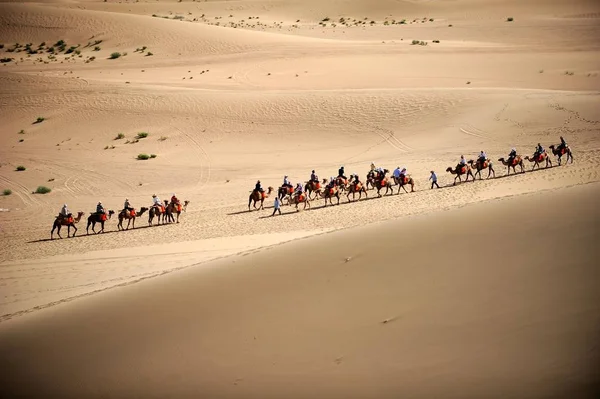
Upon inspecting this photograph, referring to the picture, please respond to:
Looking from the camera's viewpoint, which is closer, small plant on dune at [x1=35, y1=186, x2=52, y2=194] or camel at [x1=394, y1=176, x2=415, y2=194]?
camel at [x1=394, y1=176, x2=415, y2=194]

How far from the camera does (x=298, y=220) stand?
24.9m

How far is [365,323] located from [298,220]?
529 inches

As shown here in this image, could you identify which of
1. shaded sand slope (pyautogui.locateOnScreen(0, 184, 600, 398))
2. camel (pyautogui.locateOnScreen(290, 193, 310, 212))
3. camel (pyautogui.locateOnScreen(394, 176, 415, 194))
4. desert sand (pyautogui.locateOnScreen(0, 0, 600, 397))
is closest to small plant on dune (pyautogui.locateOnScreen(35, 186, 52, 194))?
desert sand (pyautogui.locateOnScreen(0, 0, 600, 397))

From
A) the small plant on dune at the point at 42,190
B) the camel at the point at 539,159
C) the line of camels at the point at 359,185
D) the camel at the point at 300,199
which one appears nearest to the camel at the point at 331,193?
the line of camels at the point at 359,185

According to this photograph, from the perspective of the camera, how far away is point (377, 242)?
15.1 meters

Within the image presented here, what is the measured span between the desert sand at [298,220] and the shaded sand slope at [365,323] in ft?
0.15

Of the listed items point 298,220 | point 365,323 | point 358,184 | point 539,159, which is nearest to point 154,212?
point 298,220

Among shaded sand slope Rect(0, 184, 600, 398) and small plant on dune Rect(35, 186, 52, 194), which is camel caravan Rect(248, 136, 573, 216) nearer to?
small plant on dune Rect(35, 186, 52, 194)

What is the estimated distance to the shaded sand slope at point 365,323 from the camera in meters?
9.91

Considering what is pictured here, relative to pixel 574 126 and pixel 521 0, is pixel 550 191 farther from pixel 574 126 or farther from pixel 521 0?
pixel 521 0

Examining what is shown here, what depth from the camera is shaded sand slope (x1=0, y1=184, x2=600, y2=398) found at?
9906 millimetres

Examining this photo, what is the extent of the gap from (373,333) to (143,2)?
92759 millimetres

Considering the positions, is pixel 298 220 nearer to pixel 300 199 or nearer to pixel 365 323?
pixel 300 199

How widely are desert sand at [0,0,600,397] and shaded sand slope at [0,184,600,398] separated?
47mm
